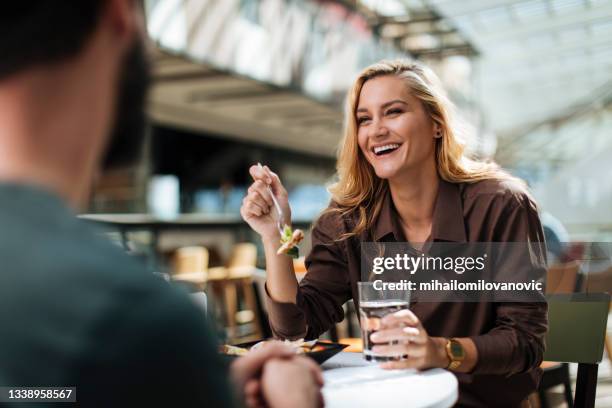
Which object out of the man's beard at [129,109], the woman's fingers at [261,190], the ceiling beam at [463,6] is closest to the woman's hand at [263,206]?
the woman's fingers at [261,190]

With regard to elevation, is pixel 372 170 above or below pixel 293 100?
below

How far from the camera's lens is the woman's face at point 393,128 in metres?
1.68

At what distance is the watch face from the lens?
122 cm

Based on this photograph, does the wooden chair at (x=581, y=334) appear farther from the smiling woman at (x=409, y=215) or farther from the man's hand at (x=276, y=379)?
the man's hand at (x=276, y=379)

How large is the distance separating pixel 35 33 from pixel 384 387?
2.62 ft

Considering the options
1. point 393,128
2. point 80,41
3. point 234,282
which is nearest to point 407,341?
point 393,128

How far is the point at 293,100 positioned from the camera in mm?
10375

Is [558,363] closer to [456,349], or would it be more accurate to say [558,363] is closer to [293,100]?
[456,349]

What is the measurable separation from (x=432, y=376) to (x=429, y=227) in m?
0.63

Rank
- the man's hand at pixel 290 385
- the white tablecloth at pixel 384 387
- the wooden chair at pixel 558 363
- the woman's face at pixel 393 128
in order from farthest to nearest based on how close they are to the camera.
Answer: the wooden chair at pixel 558 363
the woman's face at pixel 393 128
the white tablecloth at pixel 384 387
the man's hand at pixel 290 385

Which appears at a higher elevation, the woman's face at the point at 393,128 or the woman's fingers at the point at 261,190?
the woman's face at the point at 393,128

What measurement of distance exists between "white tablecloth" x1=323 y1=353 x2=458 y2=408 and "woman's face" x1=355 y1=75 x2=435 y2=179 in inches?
24.6

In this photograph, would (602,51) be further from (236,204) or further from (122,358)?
(122,358)

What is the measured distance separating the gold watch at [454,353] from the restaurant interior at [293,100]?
119 inches
